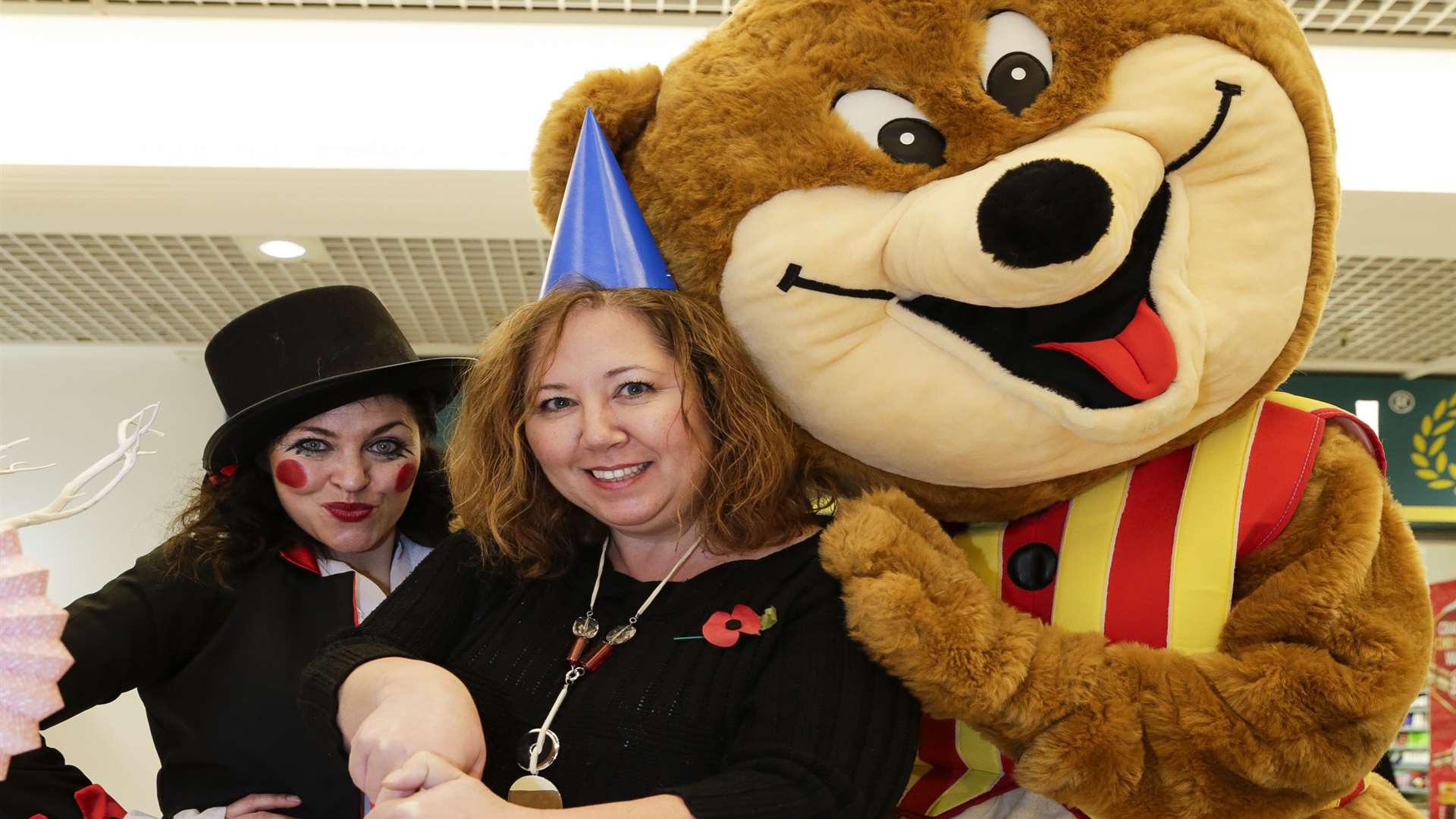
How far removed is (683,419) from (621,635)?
0.76 feet

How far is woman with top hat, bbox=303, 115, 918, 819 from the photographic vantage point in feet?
3.43

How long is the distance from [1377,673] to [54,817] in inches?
63.9

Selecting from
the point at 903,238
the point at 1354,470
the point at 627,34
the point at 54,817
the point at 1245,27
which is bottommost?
the point at 54,817

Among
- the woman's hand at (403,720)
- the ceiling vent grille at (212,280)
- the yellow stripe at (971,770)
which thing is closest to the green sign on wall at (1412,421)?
the ceiling vent grille at (212,280)

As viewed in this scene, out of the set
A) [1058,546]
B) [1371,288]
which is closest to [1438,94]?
[1371,288]

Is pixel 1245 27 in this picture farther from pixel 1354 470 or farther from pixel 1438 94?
pixel 1438 94

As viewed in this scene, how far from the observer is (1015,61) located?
43.3 inches

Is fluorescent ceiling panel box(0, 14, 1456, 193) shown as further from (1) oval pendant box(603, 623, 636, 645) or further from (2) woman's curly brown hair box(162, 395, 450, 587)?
(1) oval pendant box(603, 623, 636, 645)

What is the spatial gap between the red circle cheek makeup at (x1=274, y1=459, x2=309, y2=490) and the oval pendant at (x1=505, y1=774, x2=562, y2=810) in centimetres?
83

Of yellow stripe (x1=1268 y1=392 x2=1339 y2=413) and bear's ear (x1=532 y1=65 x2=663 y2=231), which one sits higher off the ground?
bear's ear (x1=532 y1=65 x2=663 y2=231)

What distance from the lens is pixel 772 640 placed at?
115cm

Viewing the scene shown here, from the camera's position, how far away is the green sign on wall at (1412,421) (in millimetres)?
4477

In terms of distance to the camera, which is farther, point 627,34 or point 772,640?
point 627,34

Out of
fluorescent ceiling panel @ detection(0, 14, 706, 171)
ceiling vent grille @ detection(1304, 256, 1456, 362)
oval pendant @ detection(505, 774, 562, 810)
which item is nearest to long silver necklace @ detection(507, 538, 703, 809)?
oval pendant @ detection(505, 774, 562, 810)
